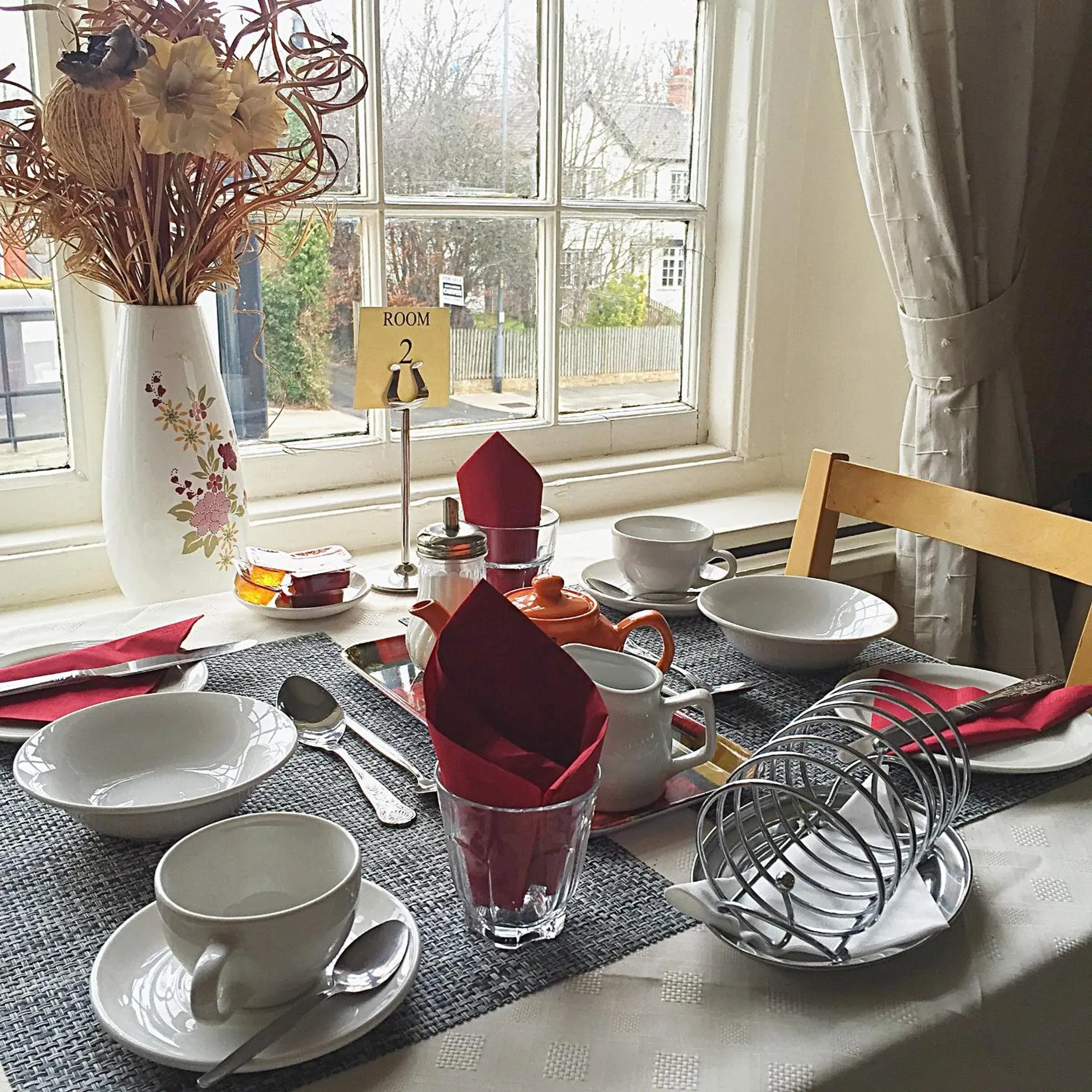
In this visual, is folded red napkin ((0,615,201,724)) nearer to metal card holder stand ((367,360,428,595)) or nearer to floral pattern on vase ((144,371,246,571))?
floral pattern on vase ((144,371,246,571))

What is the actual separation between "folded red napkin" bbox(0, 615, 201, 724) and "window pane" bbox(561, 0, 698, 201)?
A: 3.45 ft

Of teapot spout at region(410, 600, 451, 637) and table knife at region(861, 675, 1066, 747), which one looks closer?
teapot spout at region(410, 600, 451, 637)

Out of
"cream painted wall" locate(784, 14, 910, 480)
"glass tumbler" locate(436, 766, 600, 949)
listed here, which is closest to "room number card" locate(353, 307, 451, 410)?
"glass tumbler" locate(436, 766, 600, 949)

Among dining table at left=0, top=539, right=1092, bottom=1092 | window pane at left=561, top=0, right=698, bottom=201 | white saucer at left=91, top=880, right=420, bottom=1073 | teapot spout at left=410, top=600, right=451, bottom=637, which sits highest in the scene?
window pane at left=561, top=0, right=698, bottom=201

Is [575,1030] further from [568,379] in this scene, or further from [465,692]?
[568,379]

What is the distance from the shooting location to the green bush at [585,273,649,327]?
1859mm

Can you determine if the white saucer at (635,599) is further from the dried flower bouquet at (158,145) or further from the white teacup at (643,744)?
the dried flower bouquet at (158,145)

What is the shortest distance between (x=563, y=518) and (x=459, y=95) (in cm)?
66

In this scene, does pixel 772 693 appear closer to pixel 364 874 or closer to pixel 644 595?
pixel 644 595

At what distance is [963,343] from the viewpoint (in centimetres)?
160

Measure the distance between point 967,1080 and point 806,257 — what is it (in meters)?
1.56

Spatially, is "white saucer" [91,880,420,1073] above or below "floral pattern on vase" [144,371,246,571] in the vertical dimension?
below

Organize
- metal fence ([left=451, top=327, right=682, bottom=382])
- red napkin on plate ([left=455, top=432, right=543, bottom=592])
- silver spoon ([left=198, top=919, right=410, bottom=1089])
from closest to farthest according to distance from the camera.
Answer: silver spoon ([left=198, top=919, right=410, bottom=1089]), red napkin on plate ([left=455, top=432, right=543, bottom=592]), metal fence ([left=451, top=327, right=682, bottom=382])

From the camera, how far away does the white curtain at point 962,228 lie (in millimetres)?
1507
